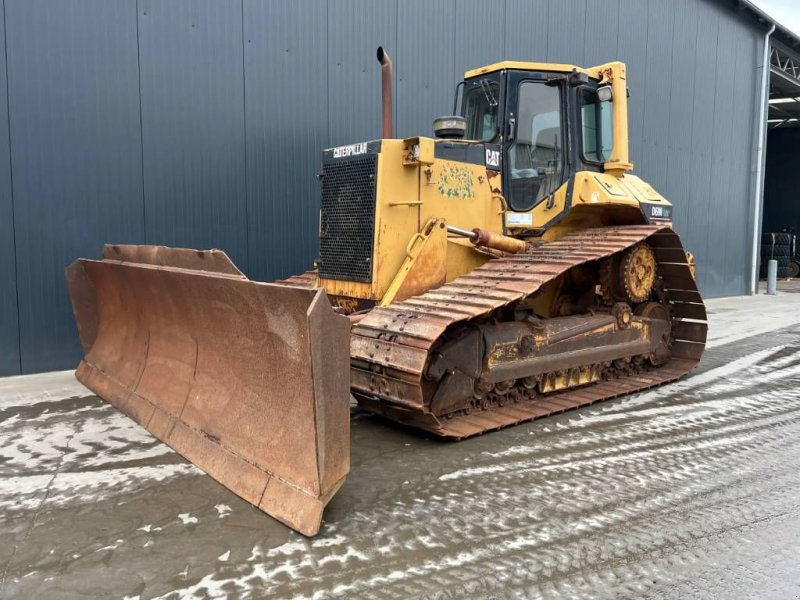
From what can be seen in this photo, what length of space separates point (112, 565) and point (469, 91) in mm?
5241

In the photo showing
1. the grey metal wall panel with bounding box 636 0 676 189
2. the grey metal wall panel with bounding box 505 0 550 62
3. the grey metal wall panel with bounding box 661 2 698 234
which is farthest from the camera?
the grey metal wall panel with bounding box 661 2 698 234

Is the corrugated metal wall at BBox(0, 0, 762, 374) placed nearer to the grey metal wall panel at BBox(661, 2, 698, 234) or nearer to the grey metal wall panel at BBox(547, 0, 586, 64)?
the grey metal wall panel at BBox(547, 0, 586, 64)

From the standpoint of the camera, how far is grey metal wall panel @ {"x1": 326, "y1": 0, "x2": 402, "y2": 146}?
896 centimetres

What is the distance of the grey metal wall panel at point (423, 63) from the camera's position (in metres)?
9.80

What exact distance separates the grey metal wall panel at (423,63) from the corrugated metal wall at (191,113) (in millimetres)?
23

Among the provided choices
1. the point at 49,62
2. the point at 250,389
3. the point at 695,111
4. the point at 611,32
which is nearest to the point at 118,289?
the point at 250,389

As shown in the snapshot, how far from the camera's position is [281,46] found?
845 cm

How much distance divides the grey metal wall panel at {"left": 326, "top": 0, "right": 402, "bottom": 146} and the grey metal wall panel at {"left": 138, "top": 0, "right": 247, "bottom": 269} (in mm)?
1344

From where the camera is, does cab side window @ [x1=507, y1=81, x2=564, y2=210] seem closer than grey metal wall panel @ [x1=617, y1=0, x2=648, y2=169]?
Yes

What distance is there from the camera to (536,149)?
6.25m

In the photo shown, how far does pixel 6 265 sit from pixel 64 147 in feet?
4.59

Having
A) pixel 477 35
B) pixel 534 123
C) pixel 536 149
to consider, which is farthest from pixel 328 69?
pixel 536 149

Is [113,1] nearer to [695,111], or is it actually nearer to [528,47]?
[528,47]

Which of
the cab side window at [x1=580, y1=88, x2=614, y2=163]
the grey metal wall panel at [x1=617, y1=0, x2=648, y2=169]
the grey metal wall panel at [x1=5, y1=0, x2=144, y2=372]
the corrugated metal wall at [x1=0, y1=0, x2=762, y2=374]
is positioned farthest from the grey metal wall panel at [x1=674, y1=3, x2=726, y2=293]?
the grey metal wall panel at [x1=5, y1=0, x2=144, y2=372]
